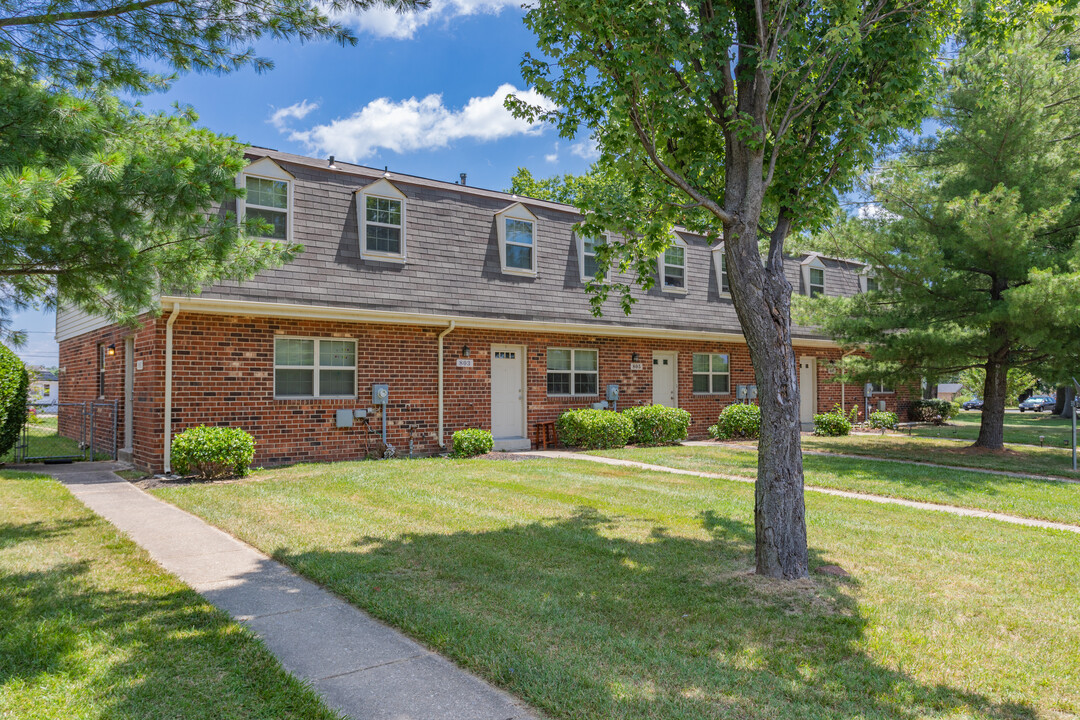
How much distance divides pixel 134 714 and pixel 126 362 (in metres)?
11.8

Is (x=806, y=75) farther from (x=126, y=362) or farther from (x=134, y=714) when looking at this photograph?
(x=126, y=362)

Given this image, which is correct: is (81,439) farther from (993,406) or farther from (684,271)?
(993,406)

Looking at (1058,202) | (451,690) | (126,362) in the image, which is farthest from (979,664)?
(126,362)

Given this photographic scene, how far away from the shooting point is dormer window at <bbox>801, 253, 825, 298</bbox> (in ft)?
69.7

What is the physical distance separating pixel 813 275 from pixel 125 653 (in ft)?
70.7

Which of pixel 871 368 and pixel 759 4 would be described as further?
pixel 871 368

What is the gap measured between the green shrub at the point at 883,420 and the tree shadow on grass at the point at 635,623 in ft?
55.0

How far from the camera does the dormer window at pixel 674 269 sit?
1773 cm

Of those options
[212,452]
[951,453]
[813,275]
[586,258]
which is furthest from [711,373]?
[212,452]

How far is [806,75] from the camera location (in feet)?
18.2

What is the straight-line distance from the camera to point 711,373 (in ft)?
61.2

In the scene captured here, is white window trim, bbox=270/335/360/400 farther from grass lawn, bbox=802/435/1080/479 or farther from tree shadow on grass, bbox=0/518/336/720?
grass lawn, bbox=802/435/1080/479

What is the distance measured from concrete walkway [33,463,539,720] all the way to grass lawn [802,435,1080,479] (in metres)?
12.2

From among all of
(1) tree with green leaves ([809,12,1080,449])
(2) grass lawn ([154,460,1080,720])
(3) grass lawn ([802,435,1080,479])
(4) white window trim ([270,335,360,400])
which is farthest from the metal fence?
(1) tree with green leaves ([809,12,1080,449])
